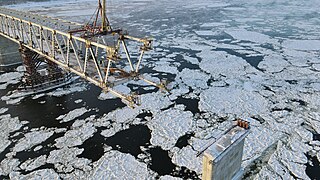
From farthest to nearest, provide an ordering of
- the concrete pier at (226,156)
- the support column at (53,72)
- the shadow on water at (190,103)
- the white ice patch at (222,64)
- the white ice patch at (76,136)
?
the white ice patch at (222,64) → the support column at (53,72) → the shadow on water at (190,103) → the white ice patch at (76,136) → the concrete pier at (226,156)

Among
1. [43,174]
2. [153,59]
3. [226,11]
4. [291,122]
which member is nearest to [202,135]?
[291,122]

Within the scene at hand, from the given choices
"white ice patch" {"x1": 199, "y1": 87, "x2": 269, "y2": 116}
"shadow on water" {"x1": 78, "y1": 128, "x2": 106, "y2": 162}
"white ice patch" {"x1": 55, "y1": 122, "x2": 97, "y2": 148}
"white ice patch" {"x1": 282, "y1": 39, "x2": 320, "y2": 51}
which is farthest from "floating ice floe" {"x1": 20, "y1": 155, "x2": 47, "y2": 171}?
"white ice patch" {"x1": 282, "y1": 39, "x2": 320, "y2": 51}

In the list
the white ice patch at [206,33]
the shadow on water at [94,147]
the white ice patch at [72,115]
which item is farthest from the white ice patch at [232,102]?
the white ice patch at [206,33]

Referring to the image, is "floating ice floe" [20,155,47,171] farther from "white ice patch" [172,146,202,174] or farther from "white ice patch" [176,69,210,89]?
"white ice patch" [176,69,210,89]

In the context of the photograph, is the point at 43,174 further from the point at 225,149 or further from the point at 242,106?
the point at 242,106

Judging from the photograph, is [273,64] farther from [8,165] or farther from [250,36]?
[8,165]

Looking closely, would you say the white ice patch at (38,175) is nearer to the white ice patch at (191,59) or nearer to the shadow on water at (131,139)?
the shadow on water at (131,139)
